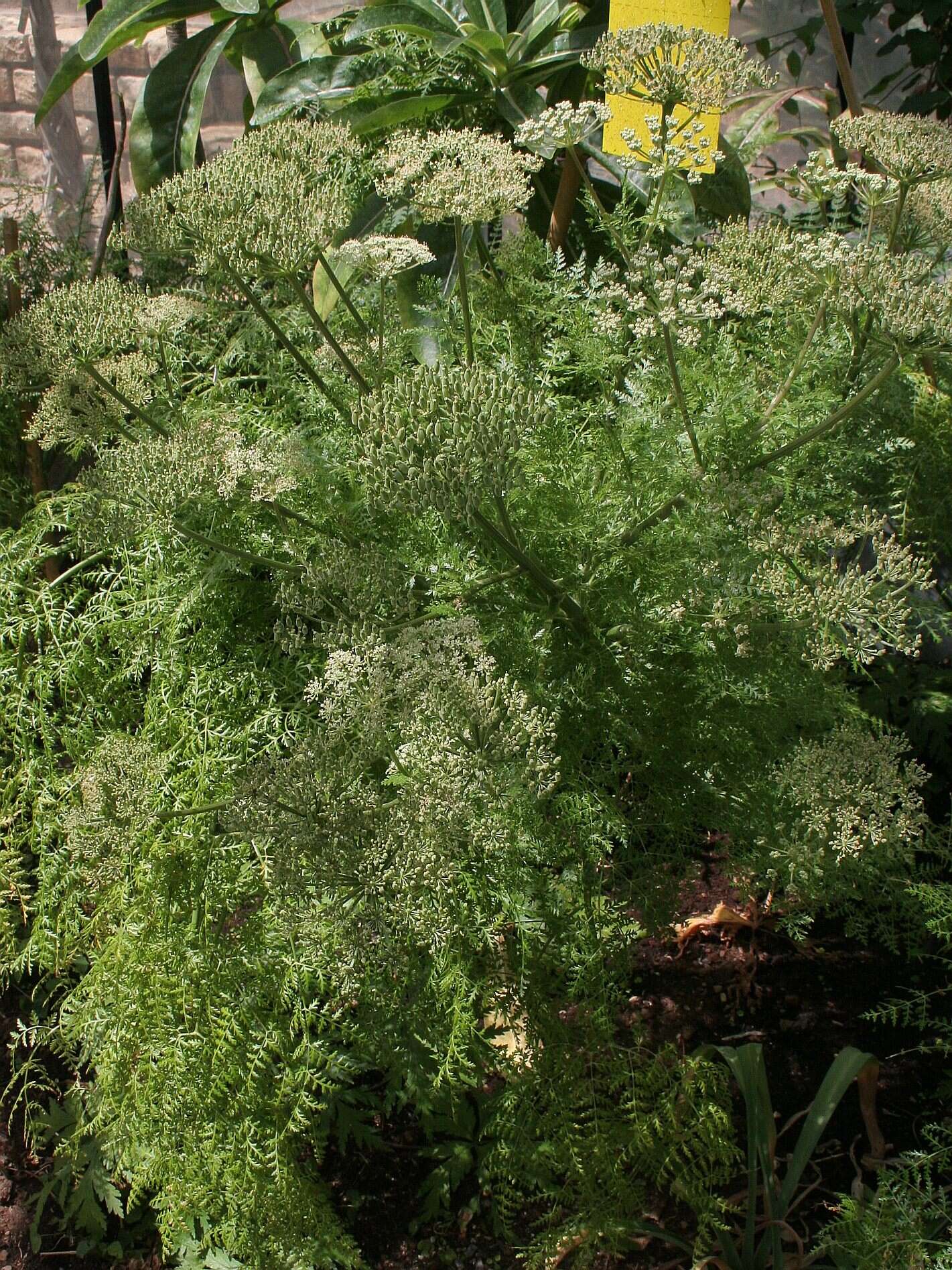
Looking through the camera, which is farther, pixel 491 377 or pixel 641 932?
pixel 641 932

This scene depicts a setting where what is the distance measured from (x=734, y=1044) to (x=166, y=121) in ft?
6.44

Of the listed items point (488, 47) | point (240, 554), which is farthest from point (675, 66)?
point (488, 47)

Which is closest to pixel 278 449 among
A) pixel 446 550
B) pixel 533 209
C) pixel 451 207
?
pixel 446 550

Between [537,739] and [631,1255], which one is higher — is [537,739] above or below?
above

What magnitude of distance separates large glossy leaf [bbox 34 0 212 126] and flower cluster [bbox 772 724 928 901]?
189 centimetres

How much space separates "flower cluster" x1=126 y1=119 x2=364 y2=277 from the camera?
1.11 metres

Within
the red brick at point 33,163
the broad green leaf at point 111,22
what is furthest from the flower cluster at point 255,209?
the red brick at point 33,163

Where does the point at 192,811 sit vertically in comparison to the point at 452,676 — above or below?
below

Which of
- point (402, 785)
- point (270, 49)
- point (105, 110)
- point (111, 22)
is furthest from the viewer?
point (105, 110)

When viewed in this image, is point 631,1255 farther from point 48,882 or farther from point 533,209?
point 533,209

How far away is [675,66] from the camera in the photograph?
1119mm

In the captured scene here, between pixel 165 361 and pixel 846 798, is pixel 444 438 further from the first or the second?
pixel 165 361

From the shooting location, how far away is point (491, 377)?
0.95m

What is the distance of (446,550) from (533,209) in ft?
3.59
